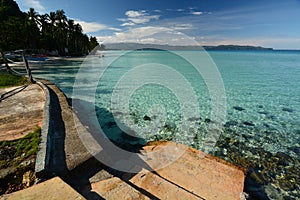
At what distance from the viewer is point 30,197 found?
1.81 meters

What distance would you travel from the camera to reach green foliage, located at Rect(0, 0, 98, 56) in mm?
28791

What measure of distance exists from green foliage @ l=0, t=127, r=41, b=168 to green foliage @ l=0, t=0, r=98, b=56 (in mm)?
31443

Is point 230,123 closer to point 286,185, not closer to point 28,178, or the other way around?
point 286,185

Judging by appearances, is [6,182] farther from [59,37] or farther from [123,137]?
[59,37]

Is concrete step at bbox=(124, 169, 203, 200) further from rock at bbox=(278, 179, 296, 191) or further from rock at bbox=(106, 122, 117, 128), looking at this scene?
rock at bbox=(106, 122, 117, 128)

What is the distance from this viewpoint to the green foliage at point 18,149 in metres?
2.67

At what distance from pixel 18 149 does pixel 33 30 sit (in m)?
38.1

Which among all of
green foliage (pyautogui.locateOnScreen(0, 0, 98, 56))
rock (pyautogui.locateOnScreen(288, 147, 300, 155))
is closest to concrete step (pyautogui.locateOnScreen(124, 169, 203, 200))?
rock (pyautogui.locateOnScreen(288, 147, 300, 155))

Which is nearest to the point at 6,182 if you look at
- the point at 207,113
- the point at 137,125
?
the point at 137,125

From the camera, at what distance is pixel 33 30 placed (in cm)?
3234

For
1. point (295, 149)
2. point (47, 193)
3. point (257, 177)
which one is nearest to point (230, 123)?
point (295, 149)

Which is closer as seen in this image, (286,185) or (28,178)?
(28,178)

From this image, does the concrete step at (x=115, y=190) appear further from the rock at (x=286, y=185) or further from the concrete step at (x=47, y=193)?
the rock at (x=286, y=185)

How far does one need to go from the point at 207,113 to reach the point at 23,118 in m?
6.82
